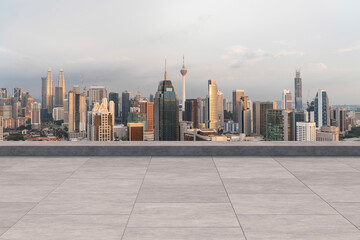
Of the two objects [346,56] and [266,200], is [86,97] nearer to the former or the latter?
[346,56]

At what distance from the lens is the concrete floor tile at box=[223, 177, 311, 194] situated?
7.92m

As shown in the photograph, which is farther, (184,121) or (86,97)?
(86,97)

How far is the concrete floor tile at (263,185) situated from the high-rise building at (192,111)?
5463 inches

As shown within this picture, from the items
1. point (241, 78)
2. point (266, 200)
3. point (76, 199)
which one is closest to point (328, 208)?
point (266, 200)

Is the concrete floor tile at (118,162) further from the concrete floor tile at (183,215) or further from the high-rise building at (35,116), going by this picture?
the high-rise building at (35,116)

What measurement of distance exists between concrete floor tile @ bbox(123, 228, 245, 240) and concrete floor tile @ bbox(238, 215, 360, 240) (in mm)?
200

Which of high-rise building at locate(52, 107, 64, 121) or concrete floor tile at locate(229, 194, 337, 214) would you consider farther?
high-rise building at locate(52, 107, 64, 121)

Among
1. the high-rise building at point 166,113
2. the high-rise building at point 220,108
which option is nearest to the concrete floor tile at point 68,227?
the high-rise building at point 166,113

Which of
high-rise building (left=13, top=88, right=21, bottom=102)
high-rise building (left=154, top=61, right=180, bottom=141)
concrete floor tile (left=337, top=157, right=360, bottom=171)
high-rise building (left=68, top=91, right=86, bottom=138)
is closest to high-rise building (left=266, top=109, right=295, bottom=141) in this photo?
high-rise building (left=154, top=61, right=180, bottom=141)

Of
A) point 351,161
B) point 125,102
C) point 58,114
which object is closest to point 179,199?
point 351,161

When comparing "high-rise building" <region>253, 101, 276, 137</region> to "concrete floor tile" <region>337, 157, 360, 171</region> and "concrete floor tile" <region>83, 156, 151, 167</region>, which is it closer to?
"concrete floor tile" <region>337, 157, 360, 171</region>

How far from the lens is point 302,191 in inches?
313

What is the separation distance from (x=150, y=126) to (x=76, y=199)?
143 metres

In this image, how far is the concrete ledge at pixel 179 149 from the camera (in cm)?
1228
